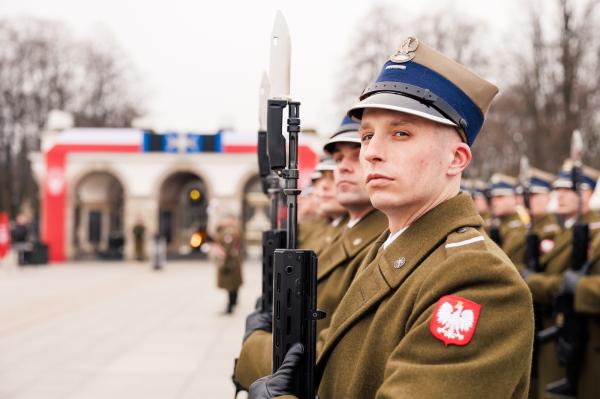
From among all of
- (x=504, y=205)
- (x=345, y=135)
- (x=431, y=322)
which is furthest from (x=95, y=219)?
(x=431, y=322)

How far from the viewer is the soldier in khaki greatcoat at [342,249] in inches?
117

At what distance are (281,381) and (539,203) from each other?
5802mm

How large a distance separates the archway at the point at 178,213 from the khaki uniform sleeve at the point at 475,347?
925 inches

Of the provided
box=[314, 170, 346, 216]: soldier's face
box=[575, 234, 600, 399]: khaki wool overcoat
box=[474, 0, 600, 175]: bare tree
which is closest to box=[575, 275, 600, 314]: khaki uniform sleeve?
box=[575, 234, 600, 399]: khaki wool overcoat

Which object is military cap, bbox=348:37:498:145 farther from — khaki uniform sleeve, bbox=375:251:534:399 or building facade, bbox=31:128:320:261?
building facade, bbox=31:128:320:261

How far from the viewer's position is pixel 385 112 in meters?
1.89

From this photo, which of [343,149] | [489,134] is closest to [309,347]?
[343,149]

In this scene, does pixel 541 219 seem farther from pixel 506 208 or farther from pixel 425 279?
pixel 425 279

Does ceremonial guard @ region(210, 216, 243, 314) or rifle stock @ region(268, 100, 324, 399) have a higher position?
rifle stock @ region(268, 100, 324, 399)

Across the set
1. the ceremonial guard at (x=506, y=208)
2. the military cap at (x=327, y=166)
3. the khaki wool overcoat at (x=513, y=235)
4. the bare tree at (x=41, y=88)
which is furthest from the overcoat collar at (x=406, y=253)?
the bare tree at (x=41, y=88)

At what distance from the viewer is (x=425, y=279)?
1720mm

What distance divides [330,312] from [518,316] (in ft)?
5.26

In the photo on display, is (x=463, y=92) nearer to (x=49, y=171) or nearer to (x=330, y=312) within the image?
(x=330, y=312)

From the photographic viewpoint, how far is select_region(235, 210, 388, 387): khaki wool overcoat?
2.94 meters
